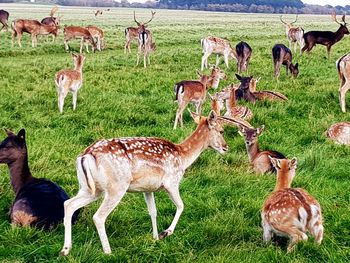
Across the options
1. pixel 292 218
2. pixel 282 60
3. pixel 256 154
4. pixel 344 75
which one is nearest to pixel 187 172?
pixel 256 154

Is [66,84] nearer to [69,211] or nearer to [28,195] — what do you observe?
[28,195]

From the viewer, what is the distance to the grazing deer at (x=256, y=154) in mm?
7543

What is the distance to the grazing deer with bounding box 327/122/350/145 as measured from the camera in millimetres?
8938

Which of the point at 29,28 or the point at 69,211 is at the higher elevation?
the point at 69,211

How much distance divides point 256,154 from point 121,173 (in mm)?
3726

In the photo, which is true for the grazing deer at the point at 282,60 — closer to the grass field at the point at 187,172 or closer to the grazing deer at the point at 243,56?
the grass field at the point at 187,172

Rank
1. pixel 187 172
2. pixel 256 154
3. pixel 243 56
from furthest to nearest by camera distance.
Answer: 1. pixel 243 56
2. pixel 256 154
3. pixel 187 172

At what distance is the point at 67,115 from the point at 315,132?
4.87m

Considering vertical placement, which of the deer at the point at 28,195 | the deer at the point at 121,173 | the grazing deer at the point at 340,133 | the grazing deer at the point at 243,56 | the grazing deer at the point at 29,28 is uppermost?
the deer at the point at 121,173

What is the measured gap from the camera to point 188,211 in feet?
19.4

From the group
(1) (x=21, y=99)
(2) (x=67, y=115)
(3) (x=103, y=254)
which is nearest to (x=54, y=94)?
(1) (x=21, y=99)

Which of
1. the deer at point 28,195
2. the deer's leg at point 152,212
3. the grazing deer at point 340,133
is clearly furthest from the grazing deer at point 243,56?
the deer's leg at point 152,212

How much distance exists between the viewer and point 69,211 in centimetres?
484

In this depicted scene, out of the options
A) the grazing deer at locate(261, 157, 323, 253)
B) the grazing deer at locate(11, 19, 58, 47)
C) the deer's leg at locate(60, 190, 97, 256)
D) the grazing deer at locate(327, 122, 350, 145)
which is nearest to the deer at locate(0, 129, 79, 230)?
the deer's leg at locate(60, 190, 97, 256)
